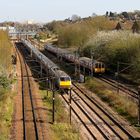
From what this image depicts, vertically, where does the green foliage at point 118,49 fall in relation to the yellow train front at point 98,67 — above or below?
above

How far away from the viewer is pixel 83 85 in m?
51.4

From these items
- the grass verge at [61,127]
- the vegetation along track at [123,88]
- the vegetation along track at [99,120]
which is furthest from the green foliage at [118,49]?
the grass verge at [61,127]

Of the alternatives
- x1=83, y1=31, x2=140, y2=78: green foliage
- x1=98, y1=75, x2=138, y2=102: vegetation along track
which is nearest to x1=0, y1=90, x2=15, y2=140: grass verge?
x1=98, y1=75, x2=138, y2=102: vegetation along track

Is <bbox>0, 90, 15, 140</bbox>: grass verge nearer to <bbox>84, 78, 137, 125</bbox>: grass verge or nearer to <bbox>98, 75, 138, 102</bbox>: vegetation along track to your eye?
<bbox>84, 78, 137, 125</bbox>: grass verge

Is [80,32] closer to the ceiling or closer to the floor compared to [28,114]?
closer to the ceiling

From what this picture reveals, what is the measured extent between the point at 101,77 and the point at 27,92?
14.8 m

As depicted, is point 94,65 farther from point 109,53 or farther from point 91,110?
point 91,110

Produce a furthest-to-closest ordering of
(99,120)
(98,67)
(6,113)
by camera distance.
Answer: (98,67) < (6,113) < (99,120)

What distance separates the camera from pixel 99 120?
33250 millimetres

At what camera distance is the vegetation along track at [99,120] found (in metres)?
29.1

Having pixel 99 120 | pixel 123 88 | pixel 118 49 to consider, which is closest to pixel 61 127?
pixel 99 120

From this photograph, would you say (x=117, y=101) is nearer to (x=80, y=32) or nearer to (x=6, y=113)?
(x=6, y=113)

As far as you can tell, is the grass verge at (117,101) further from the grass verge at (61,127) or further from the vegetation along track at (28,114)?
the vegetation along track at (28,114)

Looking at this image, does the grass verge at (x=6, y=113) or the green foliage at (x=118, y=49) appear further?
the green foliage at (x=118, y=49)
